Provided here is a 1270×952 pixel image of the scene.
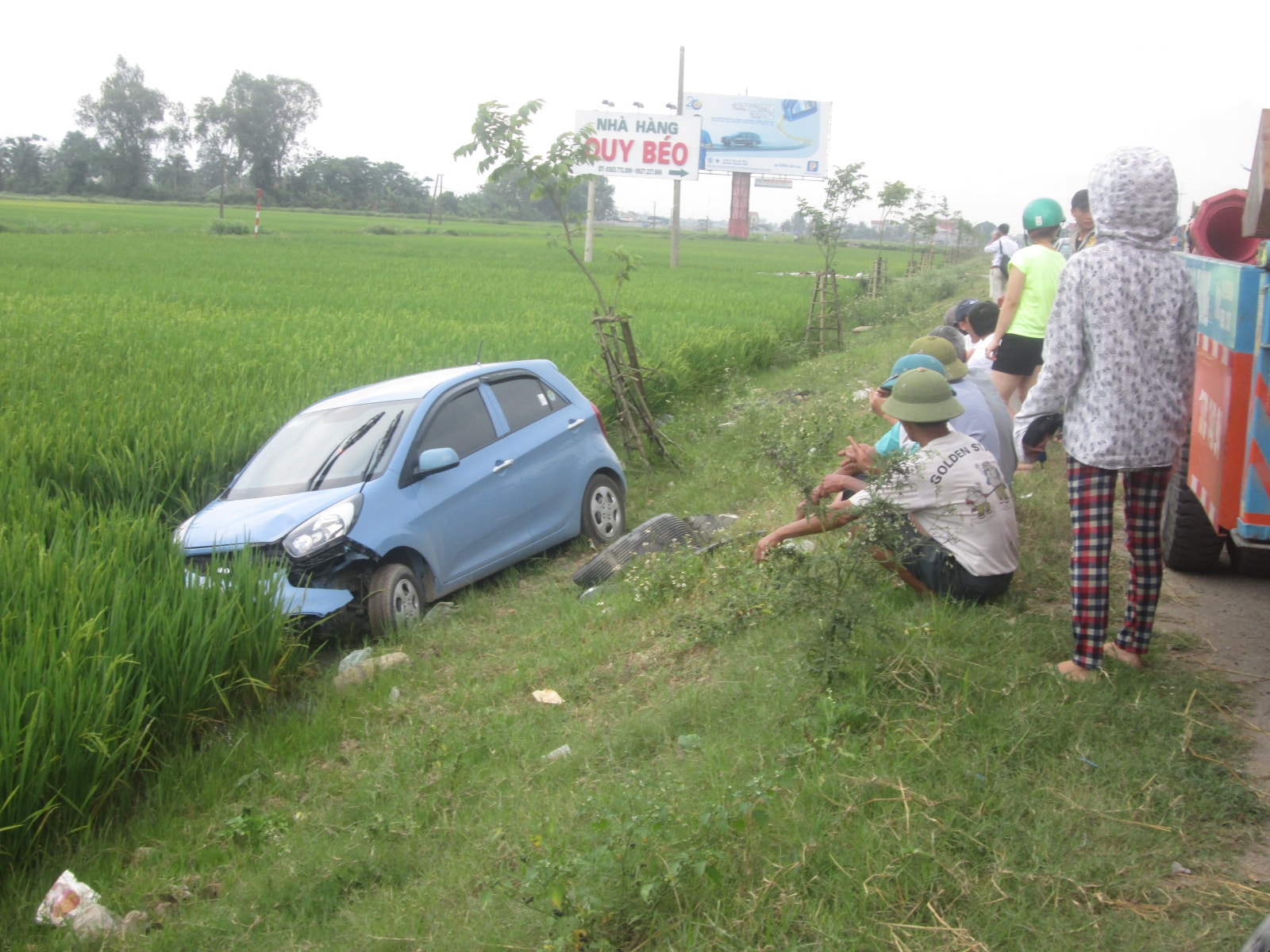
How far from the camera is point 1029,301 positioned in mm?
7328

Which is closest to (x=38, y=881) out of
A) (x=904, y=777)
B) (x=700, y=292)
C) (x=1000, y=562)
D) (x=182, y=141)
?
(x=904, y=777)

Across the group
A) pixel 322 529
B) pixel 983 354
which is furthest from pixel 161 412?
pixel 983 354

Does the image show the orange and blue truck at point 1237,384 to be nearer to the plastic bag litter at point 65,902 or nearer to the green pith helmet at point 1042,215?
the green pith helmet at point 1042,215

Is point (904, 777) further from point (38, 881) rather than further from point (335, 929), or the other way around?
point (38, 881)

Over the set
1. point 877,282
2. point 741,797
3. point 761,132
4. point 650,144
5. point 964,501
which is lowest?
point 741,797

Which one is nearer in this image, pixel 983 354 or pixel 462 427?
pixel 462 427

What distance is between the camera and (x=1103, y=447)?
3902 mm

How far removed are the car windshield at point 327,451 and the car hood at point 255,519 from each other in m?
0.11

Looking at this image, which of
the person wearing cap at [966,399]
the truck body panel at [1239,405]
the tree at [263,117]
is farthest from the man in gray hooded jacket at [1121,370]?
the tree at [263,117]

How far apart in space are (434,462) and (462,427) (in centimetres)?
71

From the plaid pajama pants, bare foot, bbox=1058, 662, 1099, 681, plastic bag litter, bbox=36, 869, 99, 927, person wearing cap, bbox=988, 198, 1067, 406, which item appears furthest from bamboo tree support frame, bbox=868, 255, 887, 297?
plastic bag litter, bbox=36, 869, 99, 927

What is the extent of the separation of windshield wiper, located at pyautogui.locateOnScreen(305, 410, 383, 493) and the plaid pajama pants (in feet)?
14.3

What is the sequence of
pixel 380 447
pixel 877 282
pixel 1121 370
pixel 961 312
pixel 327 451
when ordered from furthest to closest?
pixel 877 282 → pixel 961 312 → pixel 327 451 → pixel 380 447 → pixel 1121 370

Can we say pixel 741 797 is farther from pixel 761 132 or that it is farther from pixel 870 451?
pixel 761 132
